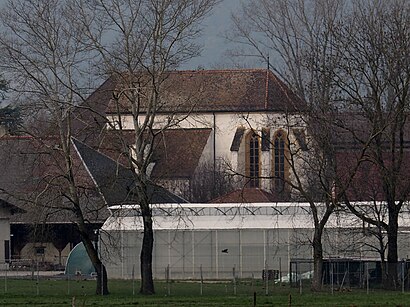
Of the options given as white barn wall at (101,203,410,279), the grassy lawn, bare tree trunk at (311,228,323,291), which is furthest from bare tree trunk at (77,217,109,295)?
white barn wall at (101,203,410,279)

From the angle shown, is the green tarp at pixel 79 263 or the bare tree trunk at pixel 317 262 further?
the green tarp at pixel 79 263

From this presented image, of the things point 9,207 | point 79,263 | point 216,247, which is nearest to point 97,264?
point 216,247

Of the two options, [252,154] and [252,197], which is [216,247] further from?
[252,154]

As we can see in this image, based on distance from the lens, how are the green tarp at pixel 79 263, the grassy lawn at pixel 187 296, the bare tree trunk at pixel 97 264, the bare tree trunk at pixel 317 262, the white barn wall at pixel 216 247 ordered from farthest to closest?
1. the green tarp at pixel 79 263
2. the white barn wall at pixel 216 247
3. the bare tree trunk at pixel 317 262
4. the bare tree trunk at pixel 97 264
5. the grassy lawn at pixel 187 296

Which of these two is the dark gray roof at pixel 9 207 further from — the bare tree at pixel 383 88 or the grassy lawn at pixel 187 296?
the bare tree at pixel 383 88

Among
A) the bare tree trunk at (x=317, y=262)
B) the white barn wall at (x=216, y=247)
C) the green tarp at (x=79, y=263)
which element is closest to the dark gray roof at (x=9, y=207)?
the green tarp at (x=79, y=263)

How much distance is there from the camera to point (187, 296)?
4100 cm

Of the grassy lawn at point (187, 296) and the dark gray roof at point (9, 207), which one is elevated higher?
the dark gray roof at point (9, 207)

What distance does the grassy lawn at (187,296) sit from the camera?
118 ft

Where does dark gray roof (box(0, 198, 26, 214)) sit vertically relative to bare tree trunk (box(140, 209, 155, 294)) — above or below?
above

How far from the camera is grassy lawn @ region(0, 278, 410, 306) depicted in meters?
35.9

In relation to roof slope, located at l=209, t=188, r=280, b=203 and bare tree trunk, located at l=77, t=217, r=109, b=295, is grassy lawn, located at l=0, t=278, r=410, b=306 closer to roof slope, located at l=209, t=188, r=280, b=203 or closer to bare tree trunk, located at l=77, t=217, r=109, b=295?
bare tree trunk, located at l=77, t=217, r=109, b=295

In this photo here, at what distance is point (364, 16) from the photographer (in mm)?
45844

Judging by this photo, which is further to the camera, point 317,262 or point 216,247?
point 216,247
